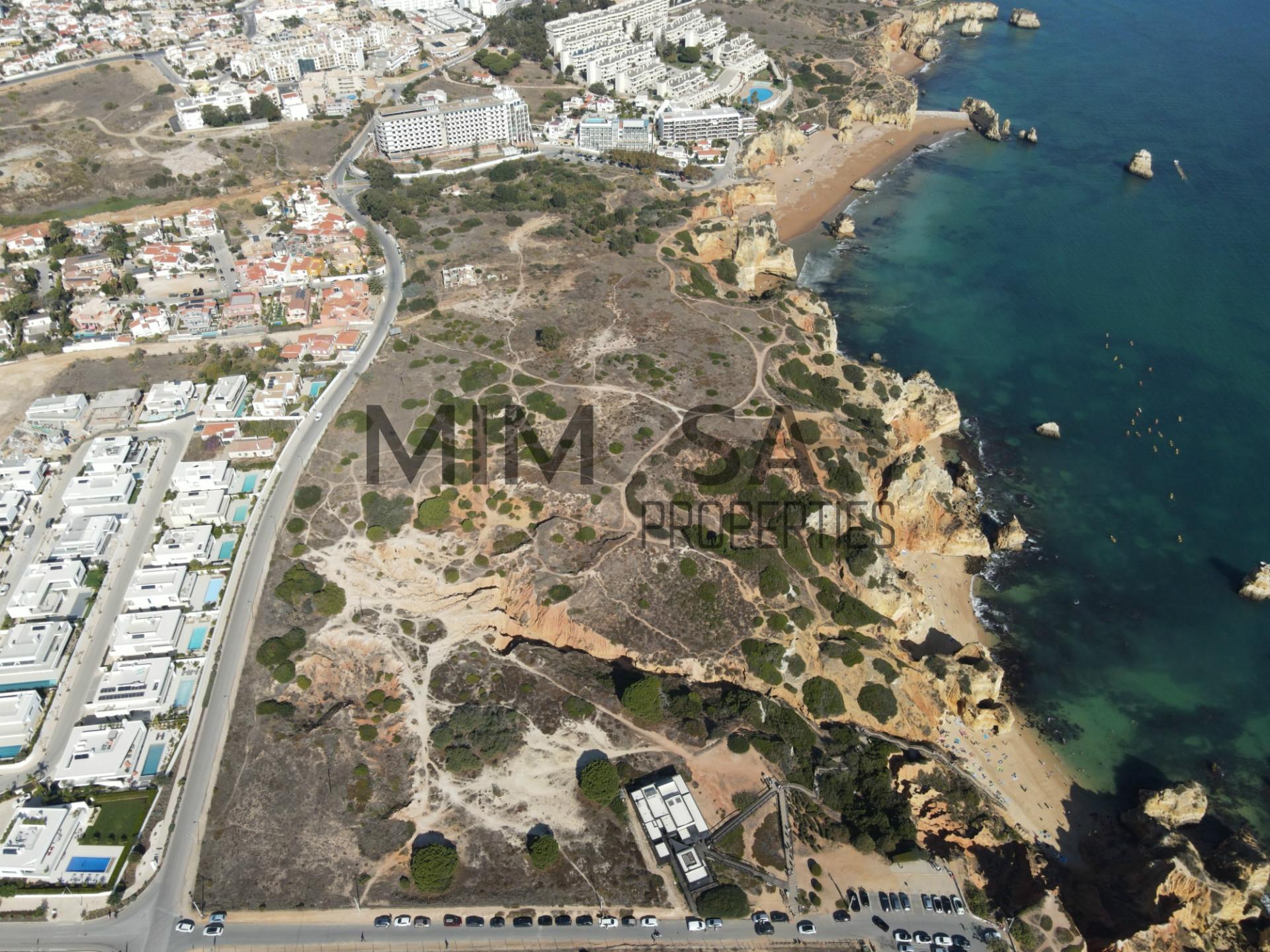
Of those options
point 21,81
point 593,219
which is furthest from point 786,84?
point 21,81

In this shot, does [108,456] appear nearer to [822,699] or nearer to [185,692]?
[185,692]

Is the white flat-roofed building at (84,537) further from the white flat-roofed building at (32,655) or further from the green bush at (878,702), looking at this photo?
the green bush at (878,702)

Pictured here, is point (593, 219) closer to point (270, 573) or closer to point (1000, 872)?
point (270, 573)

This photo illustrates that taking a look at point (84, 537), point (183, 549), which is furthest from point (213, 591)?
point (84, 537)

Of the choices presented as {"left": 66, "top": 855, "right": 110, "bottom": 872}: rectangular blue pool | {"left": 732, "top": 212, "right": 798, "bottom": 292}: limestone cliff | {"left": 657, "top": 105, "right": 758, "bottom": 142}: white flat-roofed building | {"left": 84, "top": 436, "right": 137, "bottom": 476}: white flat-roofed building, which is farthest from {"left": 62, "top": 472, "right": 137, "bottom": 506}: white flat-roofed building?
{"left": 657, "top": 105, "right": 758, "bottom": 142}: white flat-roofed building

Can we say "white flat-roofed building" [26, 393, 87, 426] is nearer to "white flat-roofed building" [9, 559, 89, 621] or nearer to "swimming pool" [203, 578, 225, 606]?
"white flat-roofed building" [9, 559, 89, 621]
